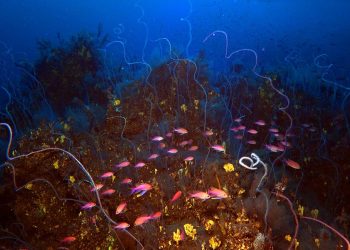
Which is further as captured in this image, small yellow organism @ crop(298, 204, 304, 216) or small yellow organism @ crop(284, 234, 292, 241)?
small yellow organism @ crop(298, 204, 304, 216)

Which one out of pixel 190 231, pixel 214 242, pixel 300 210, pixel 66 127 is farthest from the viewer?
pixel 66 127

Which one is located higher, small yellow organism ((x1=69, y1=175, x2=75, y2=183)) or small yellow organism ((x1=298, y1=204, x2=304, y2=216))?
small yellow organism ((x1=298, y1=204, x2=304, y2=216))

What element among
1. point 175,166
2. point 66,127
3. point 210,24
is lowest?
point 175,166

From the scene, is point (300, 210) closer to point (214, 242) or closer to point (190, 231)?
point (214, 242)

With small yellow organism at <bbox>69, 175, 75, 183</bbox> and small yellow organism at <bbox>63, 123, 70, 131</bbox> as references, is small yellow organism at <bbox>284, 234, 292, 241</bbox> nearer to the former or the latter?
small yellow organism at <bbox>69, 175, 75, 183</bbox>

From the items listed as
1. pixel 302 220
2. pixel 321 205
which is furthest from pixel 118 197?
pixel 321 205

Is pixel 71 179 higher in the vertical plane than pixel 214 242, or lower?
lower

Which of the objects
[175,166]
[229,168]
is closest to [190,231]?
[229,168]

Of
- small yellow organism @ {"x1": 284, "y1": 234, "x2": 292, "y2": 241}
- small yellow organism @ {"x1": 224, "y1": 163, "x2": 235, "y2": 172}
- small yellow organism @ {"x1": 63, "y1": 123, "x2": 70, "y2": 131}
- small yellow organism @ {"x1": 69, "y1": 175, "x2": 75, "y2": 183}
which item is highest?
small yellow organism @ {"x1": 224, "y1": 163, "x2": 235, "y2": 172}

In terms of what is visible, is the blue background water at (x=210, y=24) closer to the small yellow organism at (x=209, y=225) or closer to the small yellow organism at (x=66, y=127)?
the small yellow organism at (x=66, y=127)

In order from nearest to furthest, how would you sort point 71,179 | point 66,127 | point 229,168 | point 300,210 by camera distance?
1. point 300,210
2. point 229,168
3. point 71,179
4. point 66,127

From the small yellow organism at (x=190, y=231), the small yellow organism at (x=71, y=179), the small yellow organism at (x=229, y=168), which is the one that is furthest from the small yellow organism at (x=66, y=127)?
the small yellow organism at (x=190, y=231)

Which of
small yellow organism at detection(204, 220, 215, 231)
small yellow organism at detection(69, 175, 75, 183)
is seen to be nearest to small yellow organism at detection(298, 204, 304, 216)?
small yellow organism at detection(204, 220, 215, 231)

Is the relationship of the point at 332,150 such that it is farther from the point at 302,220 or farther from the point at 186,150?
the point at 186,150
